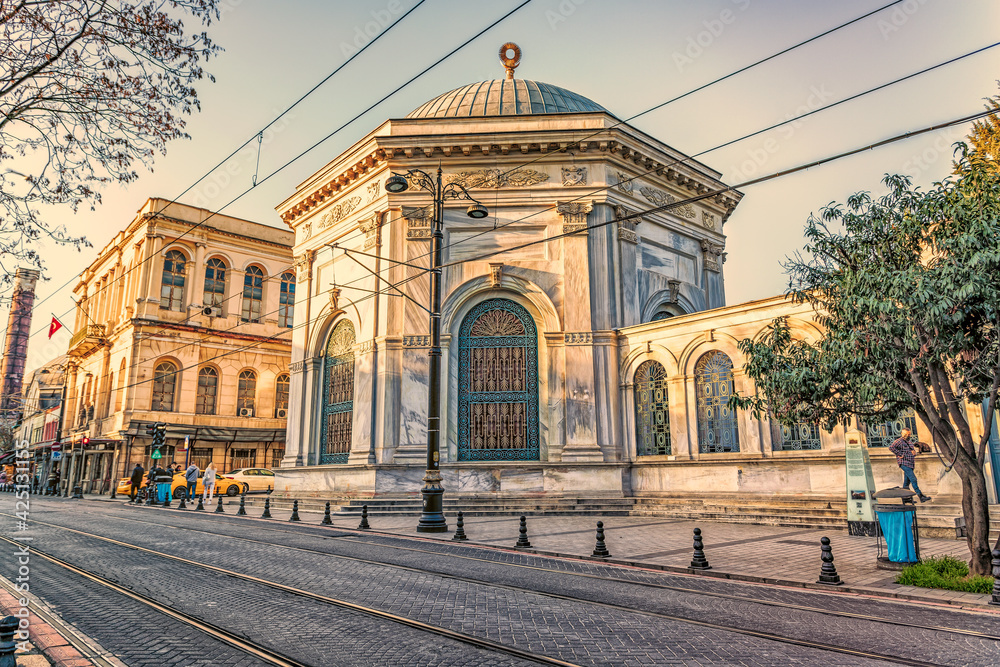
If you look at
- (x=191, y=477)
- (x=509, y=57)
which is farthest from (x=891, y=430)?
(x=191, y=477)

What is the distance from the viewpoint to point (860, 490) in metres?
13.5

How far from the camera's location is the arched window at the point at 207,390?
38.2 m

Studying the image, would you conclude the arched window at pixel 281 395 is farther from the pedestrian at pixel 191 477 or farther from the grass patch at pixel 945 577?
the grass patch at pixel 945 577

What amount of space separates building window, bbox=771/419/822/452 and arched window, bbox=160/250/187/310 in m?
33.6

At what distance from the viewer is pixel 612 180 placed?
2198cm

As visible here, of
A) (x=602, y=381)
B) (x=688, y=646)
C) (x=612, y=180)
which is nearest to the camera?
(x=688, y=646)

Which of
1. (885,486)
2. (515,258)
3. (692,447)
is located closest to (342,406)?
(515,258)

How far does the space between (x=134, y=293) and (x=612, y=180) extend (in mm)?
29128

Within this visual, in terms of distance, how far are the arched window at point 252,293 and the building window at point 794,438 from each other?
3216cm

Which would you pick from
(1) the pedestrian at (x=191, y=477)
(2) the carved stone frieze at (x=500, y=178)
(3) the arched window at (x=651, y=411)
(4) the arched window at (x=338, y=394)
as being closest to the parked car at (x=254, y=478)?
(1) the pedestrian at (x=191, y=477)

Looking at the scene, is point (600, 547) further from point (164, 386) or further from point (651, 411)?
point (164, 386)

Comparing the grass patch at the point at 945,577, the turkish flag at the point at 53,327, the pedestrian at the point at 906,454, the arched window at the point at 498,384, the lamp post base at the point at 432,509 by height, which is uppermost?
the turkish flag at the point at 53,327

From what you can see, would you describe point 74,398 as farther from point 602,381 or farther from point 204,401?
point 602,381

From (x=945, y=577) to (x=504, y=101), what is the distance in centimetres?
2231
